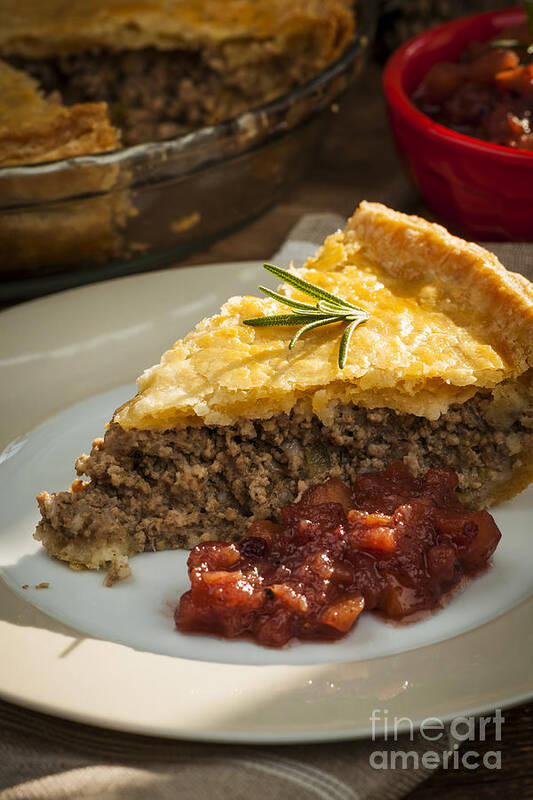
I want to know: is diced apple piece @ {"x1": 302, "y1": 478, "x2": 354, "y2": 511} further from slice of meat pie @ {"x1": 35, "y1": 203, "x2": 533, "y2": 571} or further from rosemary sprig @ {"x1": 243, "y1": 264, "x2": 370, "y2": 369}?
rosemary sprig @ {"x1": 243, "y1": 264, "x2": 370, "y2": 369}

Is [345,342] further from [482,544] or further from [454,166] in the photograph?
[454,166]

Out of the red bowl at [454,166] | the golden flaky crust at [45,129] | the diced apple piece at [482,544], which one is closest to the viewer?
the diced apple piece at [482,544]

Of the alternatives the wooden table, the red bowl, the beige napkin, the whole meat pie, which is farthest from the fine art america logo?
the whole meat pie

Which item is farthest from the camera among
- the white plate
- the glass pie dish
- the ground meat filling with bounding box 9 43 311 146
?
the ground meat filling with bounding box 9 43 311 146

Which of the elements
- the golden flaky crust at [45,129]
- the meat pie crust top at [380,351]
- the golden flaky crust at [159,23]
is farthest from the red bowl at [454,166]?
the golden flaky crust at [45,129]

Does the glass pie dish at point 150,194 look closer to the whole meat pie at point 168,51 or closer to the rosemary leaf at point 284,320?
the whole meat pie at point 168,51

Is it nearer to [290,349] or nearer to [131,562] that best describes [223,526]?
[131,562]

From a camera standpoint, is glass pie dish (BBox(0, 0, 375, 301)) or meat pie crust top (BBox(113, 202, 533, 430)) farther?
glass pie dish (BBox(0, 0, 375, 301))
